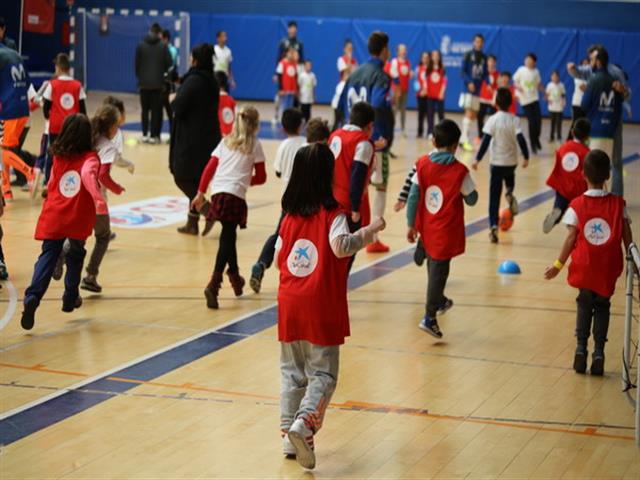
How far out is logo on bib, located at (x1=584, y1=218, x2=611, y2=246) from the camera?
7.93 metres

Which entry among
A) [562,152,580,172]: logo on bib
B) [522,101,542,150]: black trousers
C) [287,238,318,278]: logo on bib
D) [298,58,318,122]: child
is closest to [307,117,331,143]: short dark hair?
[287,238,318,278]: logo on bib

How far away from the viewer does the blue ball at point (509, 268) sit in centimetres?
1155

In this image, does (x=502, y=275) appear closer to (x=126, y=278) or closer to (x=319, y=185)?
(x=126, y=278)

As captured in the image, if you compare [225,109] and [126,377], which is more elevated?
[225,109]

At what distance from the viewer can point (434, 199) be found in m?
8.87

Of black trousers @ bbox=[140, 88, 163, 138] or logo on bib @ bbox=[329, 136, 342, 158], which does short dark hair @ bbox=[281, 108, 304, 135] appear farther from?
black trousers @ bbox=[140, 88, 163, 138]

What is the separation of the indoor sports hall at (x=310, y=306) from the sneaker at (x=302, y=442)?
0.01 m

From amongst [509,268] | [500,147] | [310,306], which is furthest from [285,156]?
[310,306]

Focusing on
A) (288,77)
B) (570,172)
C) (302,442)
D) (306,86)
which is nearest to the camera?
(302,442)

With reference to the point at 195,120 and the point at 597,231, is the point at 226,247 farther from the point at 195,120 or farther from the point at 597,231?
the point at 597,231

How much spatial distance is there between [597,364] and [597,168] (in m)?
1.36

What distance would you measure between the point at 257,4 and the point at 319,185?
30292mm

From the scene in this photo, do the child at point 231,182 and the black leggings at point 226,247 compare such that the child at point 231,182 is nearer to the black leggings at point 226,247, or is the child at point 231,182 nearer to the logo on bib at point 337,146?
the black leggings at point 226,247

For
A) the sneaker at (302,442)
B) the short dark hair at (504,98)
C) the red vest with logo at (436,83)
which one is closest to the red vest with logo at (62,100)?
the short dark hair at (504,98)
